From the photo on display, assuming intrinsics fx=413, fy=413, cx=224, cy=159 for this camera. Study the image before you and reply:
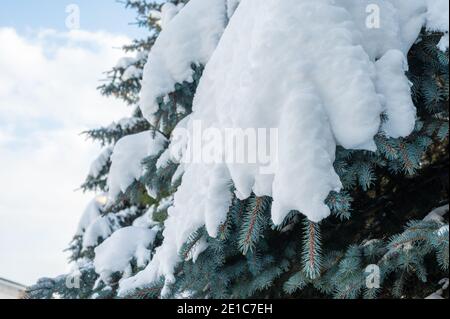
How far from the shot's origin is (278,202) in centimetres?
165

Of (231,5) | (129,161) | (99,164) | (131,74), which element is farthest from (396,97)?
(99,164)

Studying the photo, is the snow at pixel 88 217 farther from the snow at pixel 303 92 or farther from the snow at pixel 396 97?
the snow at pixel 396 97

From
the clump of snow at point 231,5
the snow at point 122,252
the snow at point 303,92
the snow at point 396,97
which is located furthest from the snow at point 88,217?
the snow at point 396,97

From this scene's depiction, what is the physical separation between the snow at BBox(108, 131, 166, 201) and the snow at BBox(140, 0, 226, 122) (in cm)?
77

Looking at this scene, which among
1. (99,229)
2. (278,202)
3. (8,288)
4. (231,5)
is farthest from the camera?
(8,288)

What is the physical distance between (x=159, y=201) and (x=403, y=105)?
10.9 ft

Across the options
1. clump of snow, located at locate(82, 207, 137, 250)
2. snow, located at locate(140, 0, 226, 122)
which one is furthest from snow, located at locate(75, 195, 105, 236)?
snow, located at locate(140, 0, 226, 122)

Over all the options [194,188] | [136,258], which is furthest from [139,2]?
[194,188]

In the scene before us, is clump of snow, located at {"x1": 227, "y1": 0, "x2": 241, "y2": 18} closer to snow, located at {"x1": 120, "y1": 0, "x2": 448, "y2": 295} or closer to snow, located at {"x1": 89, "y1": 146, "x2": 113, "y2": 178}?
snow, located at {"x1": 120, "y1": 0, "x2": 448, "y2": 295}

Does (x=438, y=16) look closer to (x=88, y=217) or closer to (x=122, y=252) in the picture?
(x=122, y=252)

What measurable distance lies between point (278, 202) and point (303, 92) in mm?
460

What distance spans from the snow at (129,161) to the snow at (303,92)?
1109 mm

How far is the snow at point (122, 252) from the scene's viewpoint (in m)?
3.49

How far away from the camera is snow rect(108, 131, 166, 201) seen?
3.28 m
